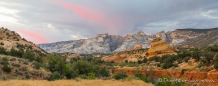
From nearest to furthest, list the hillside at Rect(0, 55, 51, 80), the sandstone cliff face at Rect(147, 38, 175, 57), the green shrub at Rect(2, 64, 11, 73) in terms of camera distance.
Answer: the green shrub at Rect(2, 64, 11, 73) → the hillside at Rect(0, 55, 51, 80) → the sandstone cliff face at Rect(147, 38, 175, 57)

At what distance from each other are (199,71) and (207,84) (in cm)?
707

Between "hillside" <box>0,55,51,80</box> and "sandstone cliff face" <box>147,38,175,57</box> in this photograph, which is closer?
"hillside" <box>0,55,51,80</box>

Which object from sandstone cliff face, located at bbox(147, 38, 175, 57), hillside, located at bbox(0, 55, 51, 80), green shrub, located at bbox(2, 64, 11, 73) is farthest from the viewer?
sandstone cliff face, located at bbox(147, 38, 175, 57)

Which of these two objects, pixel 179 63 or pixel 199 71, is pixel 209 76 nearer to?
pixel 199 71

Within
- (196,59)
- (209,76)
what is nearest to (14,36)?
(196,59)

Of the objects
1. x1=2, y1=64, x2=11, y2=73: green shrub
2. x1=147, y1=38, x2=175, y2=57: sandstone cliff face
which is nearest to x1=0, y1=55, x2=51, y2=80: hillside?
x1=2, y1=64, x2=11, y2=73: green shrub

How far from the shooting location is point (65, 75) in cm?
3341

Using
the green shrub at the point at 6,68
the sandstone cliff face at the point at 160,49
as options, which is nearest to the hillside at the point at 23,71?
the green shrub at the point at 6,68

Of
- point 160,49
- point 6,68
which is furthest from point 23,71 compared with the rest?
point 160,49

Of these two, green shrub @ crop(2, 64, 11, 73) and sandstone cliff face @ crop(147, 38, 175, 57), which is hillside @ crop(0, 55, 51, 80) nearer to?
green shrub @ crop(2, 64, 11, 73)

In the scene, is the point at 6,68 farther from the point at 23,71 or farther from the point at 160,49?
the point at 160,49

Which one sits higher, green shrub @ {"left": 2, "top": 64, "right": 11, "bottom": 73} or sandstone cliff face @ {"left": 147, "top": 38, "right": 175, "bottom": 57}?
green shrub @ {"left": 2, "top": 64, "right": 11, "bottom": 73}

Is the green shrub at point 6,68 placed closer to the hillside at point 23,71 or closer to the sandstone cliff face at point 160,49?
the hillside at point 23,71

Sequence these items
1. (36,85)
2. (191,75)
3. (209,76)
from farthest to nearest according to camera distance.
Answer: (191,75) → (209,76) → (36,85)
